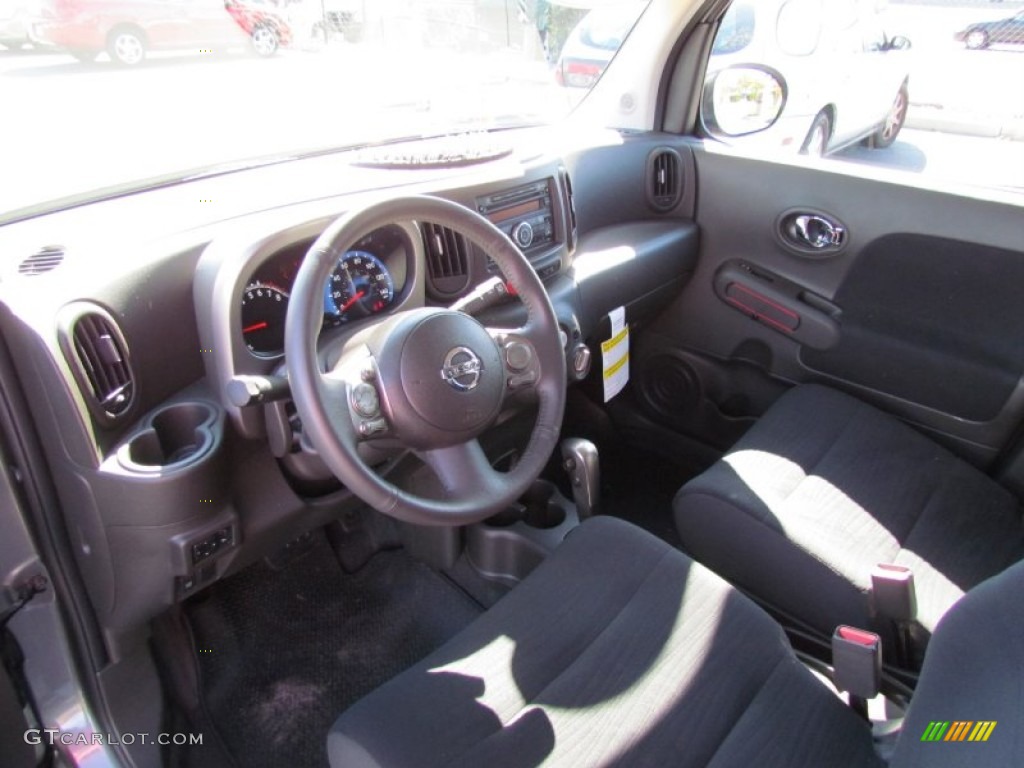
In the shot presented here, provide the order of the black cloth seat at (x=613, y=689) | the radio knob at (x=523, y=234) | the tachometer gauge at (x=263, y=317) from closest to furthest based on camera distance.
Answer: the black cloth seat at (x=613, y=689) → the tachometer gauge at (x=263, y=317) → the radio knob at (x=523, y=234)

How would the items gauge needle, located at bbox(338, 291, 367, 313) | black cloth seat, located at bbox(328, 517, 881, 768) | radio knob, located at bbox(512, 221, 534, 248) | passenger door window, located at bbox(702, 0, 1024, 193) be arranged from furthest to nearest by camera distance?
passenger door window, located at bbox(702, 0, 1024, 193) < radio knob, located at bbox(512, 221, 534, 248) < gauge needle, located at bbox(338, 291, 367, 313) < black cloth seat, located at bbox(328, 517, 881, 768)

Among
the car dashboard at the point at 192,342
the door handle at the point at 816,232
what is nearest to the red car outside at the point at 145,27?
the car dashboard at the point at 192,342

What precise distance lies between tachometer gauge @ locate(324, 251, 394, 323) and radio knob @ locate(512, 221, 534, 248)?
433 mm

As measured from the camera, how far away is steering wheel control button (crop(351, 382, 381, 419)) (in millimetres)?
1191

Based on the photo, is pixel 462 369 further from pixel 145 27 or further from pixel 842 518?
pixel 145 27

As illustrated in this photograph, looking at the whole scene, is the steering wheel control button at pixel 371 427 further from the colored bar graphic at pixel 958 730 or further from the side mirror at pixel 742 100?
the side mirror at pixel 742 100

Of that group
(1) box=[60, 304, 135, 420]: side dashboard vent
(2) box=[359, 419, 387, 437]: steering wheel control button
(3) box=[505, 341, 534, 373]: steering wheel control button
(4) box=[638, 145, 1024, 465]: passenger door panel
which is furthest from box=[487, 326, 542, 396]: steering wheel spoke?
(4) box=[638, 145, 1024, 465]: passenger door panel

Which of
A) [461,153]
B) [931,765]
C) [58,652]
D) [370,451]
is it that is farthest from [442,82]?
[931,765]

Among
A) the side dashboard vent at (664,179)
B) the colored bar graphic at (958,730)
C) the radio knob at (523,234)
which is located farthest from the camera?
the side dashboard vent at (664,179)

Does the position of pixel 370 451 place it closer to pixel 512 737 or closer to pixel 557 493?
pixel 512 737

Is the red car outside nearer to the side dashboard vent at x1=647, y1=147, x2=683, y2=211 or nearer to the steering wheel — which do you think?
the steering wheel

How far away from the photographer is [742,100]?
2.52 m

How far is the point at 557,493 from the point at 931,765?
117 centimetres

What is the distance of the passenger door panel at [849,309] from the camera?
1.98 m
